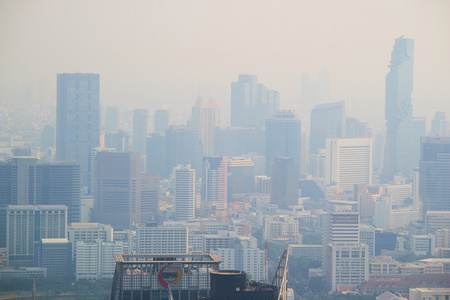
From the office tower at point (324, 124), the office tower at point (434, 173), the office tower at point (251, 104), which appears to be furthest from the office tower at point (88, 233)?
the office tower at point (324, 124)

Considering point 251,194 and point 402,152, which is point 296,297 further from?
point 402,152

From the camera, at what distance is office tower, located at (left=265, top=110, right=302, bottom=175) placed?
43.2 metres

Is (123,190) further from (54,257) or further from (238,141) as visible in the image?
(238,141)

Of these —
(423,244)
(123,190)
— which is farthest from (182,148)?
(423,244)

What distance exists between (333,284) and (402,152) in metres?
22.3

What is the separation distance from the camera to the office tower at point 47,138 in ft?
112

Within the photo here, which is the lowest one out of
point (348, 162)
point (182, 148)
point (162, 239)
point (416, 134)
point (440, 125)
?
point (162, 239)

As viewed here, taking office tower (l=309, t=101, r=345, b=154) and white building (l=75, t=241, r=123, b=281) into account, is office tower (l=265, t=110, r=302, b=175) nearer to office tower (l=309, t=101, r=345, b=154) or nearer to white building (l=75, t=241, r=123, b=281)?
office tower (l=309, t=101, r=345, b=154)

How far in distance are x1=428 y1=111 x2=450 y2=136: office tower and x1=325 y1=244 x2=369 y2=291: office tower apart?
53.7 ft

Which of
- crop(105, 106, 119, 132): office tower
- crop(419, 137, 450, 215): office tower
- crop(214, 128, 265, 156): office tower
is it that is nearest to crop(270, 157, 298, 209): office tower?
crop(214, 128, 265, 156): office tower

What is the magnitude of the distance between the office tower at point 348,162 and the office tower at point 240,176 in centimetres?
358

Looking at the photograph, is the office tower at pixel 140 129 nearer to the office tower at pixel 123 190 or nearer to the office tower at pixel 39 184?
the office tower at pixel 123 190

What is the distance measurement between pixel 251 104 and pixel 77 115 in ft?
31.8

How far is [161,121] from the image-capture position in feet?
136
